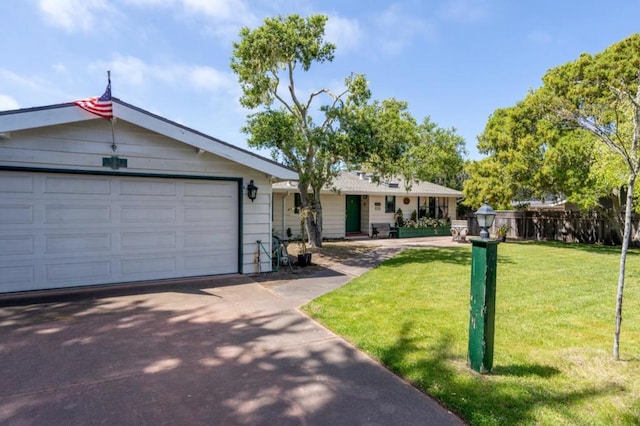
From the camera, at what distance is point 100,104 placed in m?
6.11

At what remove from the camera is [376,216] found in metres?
18.9

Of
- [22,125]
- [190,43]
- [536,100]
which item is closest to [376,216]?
[536,100]

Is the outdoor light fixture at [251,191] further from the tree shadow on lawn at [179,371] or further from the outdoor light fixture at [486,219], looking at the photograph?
the outdoor light fixture at [486,219]

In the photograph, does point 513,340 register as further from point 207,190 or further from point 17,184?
point 17,184

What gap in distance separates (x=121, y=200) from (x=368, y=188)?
1343 cm

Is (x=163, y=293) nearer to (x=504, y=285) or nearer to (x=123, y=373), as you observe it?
(x=123, y=373)

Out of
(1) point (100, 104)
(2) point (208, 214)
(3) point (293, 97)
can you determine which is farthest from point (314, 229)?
(1) point (100, 104)

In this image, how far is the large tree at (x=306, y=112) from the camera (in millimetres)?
10734

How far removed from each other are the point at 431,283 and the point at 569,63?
1456cm

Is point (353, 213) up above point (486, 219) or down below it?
below

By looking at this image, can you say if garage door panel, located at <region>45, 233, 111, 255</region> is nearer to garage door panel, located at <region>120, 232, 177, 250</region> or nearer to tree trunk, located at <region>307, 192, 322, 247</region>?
garage door panel, located at <region>120, 232, 177, 250</region>

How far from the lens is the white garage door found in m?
6.11

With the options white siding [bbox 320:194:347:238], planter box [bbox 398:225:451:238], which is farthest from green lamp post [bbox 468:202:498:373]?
planter box [bbox 398:225:451:238]

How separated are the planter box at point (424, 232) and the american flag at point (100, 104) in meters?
15.0
